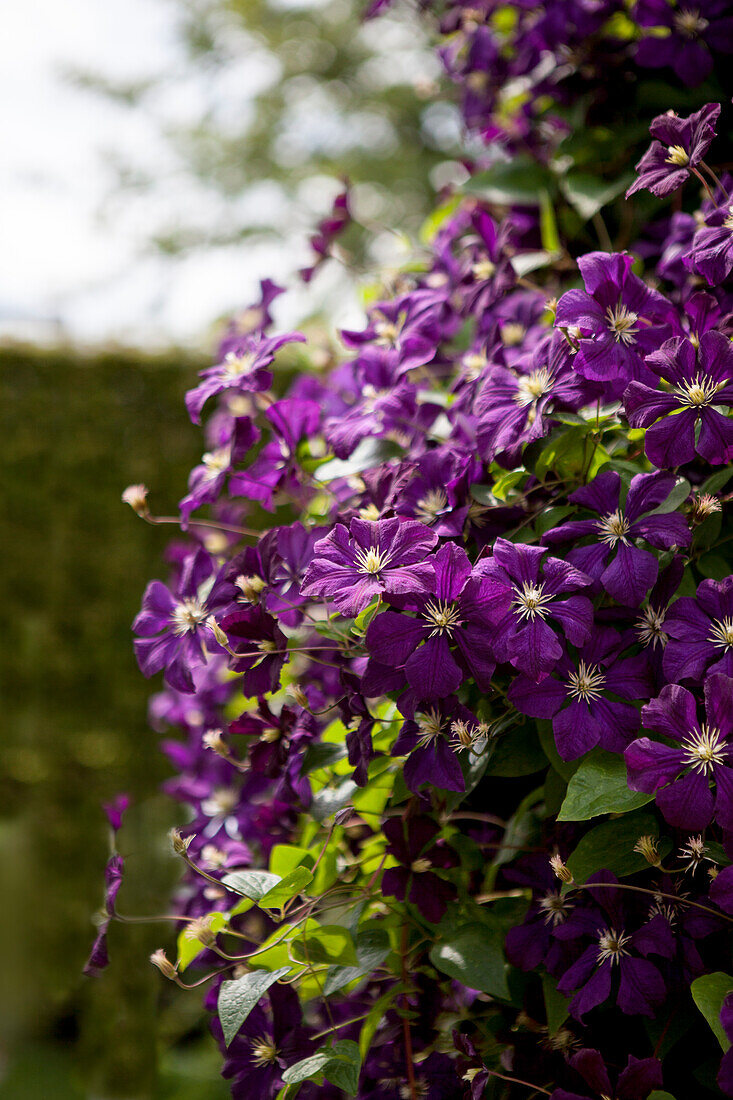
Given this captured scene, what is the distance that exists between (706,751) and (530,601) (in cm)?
16

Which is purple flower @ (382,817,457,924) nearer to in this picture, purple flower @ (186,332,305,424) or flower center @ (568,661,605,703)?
flower center @ (568,661,605,703)

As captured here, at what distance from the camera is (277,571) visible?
834 millimetres

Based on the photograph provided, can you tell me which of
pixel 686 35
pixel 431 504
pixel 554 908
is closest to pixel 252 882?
pixel 554 908

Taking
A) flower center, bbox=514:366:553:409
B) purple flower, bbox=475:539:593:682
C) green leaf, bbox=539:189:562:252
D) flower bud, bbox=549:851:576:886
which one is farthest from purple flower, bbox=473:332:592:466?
green leaf, bbox=539:189:562:252

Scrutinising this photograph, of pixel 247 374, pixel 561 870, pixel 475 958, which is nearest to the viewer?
pixel 561 870

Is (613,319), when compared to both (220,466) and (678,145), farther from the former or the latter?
(220,466)

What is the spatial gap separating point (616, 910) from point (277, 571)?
0.41 meters

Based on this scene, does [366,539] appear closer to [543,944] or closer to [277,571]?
[277,571]

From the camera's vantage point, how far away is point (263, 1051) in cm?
78

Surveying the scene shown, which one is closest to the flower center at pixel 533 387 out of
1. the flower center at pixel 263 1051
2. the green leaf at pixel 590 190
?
the green leaf at pixel 590 190

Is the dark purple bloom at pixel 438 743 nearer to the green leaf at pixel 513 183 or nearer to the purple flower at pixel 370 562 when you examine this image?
the purple flower at pixel 370 562

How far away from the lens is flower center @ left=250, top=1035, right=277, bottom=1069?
784 mm

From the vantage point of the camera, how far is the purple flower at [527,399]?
0.74 meters

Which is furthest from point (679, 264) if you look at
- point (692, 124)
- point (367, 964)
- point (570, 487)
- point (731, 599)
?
point (367, 964)
